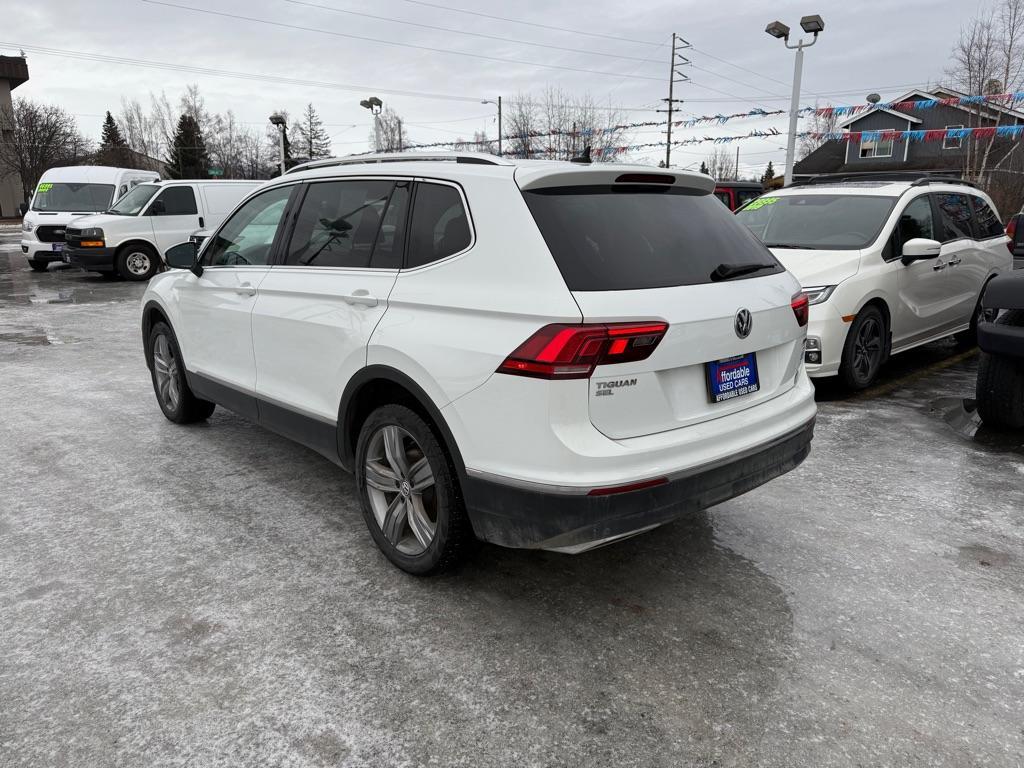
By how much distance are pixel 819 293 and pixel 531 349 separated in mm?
4281

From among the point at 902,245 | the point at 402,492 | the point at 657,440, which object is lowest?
the point at 402,492

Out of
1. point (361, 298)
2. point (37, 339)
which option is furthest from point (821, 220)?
point (37, 339)

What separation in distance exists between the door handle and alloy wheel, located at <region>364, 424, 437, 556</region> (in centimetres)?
56

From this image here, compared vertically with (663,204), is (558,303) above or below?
below

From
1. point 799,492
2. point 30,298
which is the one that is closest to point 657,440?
point 799,492

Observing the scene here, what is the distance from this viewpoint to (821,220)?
7.02m

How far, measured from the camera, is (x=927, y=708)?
2.42m

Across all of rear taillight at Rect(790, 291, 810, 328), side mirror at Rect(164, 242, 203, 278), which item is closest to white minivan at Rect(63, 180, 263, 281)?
side mirror at Rect(164, 242, 203, 278)

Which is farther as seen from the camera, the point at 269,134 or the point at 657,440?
the point at 269,134

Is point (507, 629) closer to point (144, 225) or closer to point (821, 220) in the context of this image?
point (821, 220)

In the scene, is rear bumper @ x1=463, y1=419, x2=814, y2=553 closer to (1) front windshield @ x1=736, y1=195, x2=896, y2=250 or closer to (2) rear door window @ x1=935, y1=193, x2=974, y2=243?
(1) front windshield @ x1=736, y1=195, x2=896, y2=250

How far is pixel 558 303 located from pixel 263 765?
172 centimetres

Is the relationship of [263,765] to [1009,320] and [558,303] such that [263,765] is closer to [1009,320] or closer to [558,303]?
[558,303]

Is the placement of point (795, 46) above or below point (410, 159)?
above
